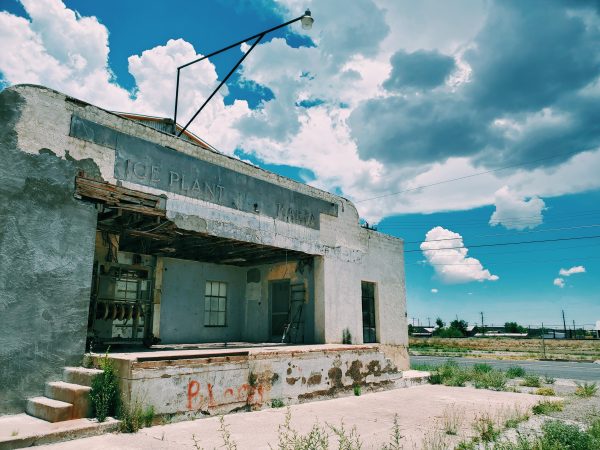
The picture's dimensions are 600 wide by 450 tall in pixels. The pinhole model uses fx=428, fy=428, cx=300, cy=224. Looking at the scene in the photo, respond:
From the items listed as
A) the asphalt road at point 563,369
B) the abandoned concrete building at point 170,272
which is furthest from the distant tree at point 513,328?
the abandoned concrete building at point 170,272

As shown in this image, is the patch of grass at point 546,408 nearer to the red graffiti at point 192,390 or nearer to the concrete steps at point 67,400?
the red graffiti at point 192,390

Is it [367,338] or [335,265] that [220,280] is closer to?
[335,265]

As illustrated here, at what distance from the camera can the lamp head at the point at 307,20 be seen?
9227mm

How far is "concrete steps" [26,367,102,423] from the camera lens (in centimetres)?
662

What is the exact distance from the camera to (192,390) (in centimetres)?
784

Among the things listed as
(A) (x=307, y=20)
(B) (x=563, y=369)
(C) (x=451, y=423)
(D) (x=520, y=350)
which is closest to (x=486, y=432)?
(C) (x=451, y=423)

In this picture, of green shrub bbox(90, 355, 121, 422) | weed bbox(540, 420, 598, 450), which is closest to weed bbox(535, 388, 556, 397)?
weed bbox(540, 420, 598, 450)

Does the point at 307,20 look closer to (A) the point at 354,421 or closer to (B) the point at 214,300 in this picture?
(A) the point at 354,421

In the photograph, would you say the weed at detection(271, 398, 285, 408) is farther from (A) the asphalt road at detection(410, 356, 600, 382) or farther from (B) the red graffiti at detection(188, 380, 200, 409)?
(A) the asphalt road at detection(410, 356, 600, 382)

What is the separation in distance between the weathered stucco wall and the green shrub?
40.3 inches

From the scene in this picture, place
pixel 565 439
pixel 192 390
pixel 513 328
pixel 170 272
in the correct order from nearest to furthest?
pixel 565 439
pixel 192 390
pixel 170 272
pixel 513 328

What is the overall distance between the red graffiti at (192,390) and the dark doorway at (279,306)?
6496 millimetres

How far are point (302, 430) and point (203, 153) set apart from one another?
6814mm

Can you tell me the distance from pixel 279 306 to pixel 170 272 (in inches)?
150
